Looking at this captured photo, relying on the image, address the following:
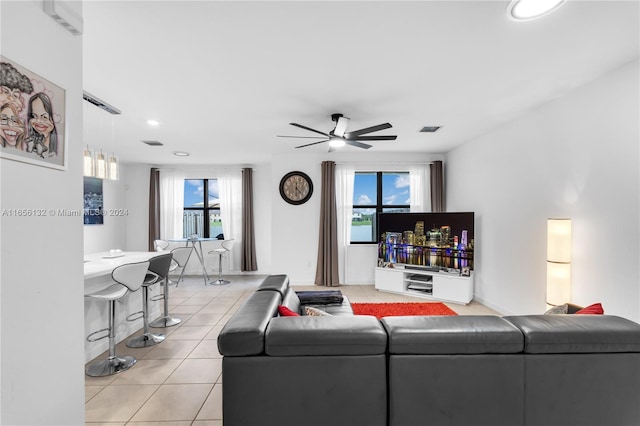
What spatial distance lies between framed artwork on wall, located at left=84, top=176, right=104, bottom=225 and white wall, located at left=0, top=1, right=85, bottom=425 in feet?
18.0

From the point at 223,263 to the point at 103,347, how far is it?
3.94 metres

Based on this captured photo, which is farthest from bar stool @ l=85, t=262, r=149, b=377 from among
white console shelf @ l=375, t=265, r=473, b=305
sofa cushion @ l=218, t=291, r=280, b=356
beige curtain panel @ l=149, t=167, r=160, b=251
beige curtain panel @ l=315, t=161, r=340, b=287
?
beige curtain panel @ l=149, t=167, r=160, b=251

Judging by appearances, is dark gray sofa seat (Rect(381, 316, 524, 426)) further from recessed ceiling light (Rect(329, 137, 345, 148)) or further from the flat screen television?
the flat screen television

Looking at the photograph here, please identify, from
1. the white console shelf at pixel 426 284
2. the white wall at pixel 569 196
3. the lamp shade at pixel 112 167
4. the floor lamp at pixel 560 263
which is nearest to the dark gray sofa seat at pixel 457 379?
the white wall at pixel 569 196

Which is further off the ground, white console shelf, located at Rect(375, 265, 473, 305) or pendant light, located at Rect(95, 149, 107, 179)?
pendant light, located at Rect(95, 149, 107, 179)

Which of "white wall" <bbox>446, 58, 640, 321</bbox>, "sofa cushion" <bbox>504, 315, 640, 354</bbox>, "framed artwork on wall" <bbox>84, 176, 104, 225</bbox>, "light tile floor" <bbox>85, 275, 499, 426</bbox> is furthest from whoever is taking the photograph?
"framed artwork on wall" <bbox>84, 176, 104, 225</bbox>

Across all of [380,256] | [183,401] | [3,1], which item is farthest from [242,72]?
[380,256]

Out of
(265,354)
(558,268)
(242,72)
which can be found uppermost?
(242,72)

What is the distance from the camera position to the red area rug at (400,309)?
172 inches

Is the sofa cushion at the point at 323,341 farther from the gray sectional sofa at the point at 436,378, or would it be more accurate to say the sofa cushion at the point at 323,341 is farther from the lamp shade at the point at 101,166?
the lamp shade at the point at 101,166

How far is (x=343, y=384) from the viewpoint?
1.73m

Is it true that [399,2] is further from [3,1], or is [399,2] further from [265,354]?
[265,354]

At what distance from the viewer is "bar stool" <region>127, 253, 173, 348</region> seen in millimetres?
3383

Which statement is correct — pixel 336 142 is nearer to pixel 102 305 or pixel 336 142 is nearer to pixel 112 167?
pixel 112 167
